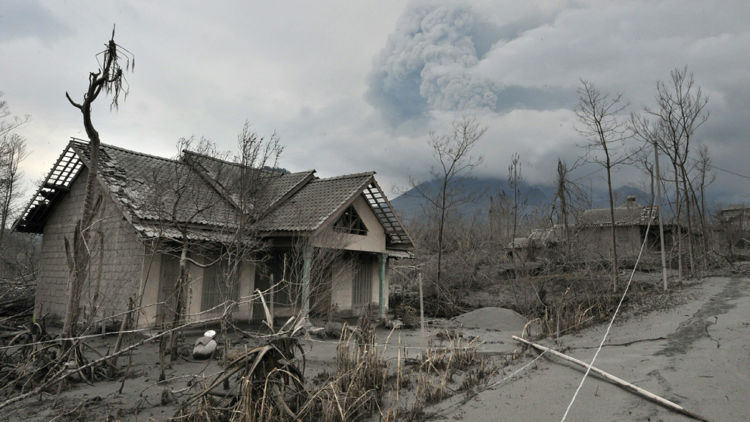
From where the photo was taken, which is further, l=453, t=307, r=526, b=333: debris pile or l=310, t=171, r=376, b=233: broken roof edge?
l=453, t=307, r=526, b=333: debris pile

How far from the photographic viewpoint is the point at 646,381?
22.6ft

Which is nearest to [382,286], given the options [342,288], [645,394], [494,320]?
[342,288]

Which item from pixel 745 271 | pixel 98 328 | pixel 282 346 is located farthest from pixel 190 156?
pixel 745 271

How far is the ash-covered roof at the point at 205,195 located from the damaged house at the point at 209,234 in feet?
0.14

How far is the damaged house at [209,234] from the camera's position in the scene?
37.6 feet

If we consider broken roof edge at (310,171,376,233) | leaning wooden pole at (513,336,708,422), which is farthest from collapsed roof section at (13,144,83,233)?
leaning wooden pole at (513,336,708,422)

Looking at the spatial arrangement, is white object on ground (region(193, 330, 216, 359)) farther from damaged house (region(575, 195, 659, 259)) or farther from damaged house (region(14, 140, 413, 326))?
damaged house (region(575, 195, 659, 259))

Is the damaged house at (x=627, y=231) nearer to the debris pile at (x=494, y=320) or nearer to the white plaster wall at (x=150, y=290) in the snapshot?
the debris pile at (x=494, y=320)

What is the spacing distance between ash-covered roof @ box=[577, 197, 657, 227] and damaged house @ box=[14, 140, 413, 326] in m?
17.0

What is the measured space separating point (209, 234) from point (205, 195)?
7.79 ft

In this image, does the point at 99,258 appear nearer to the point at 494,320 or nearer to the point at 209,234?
the point at 209,234

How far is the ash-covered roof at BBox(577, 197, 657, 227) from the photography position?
96.8 ft

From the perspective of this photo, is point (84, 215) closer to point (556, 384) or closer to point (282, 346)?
point (282, 346)

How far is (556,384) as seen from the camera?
727 cm
